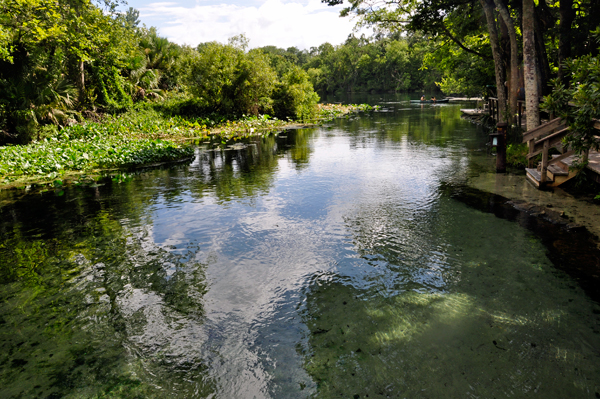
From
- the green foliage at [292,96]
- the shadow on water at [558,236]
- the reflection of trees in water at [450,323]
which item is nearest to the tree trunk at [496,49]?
the shadow on water at [558,236]

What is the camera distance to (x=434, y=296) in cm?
507

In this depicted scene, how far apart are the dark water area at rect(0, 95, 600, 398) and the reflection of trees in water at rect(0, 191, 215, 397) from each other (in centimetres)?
2

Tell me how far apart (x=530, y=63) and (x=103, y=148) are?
15717 millimetres

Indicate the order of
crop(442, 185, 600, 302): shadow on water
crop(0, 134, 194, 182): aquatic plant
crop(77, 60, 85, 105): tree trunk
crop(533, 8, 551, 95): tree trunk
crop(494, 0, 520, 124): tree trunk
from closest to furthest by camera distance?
crop(442, 185, 600, 302): shadow on water, crop(0, 134, 194, 182): aquatic plant, crop(494, 0, 520, 124): tree trunk, crop(533, 8, 551, 95): tree trunk, crop(77, 60, 85, 105): tree trunk

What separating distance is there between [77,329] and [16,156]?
37.6 ft

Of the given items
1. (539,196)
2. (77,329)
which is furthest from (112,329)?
(539,196)

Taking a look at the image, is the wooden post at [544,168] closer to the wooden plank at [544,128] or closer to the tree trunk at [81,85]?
the wooden plank at [544,128]

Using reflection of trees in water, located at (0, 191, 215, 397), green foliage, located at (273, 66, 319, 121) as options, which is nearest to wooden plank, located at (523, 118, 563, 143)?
reflection of trees in water, located at (0, 191, 215, 397)

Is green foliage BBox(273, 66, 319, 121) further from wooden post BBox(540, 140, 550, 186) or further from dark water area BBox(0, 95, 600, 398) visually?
wooden post BBox(540, 140, 550, 186)

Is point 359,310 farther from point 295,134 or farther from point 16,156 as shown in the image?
point 295,134

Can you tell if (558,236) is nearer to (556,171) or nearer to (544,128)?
(556,171)

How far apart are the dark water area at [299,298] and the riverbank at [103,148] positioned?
2.95 m

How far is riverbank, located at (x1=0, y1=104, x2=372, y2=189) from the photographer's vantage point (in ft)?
41.9

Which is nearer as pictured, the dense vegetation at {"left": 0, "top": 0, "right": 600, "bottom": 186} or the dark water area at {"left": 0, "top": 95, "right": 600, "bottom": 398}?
the dark water area at {"left": 0, "top": 95, "right": 600, "bottom": 398}
